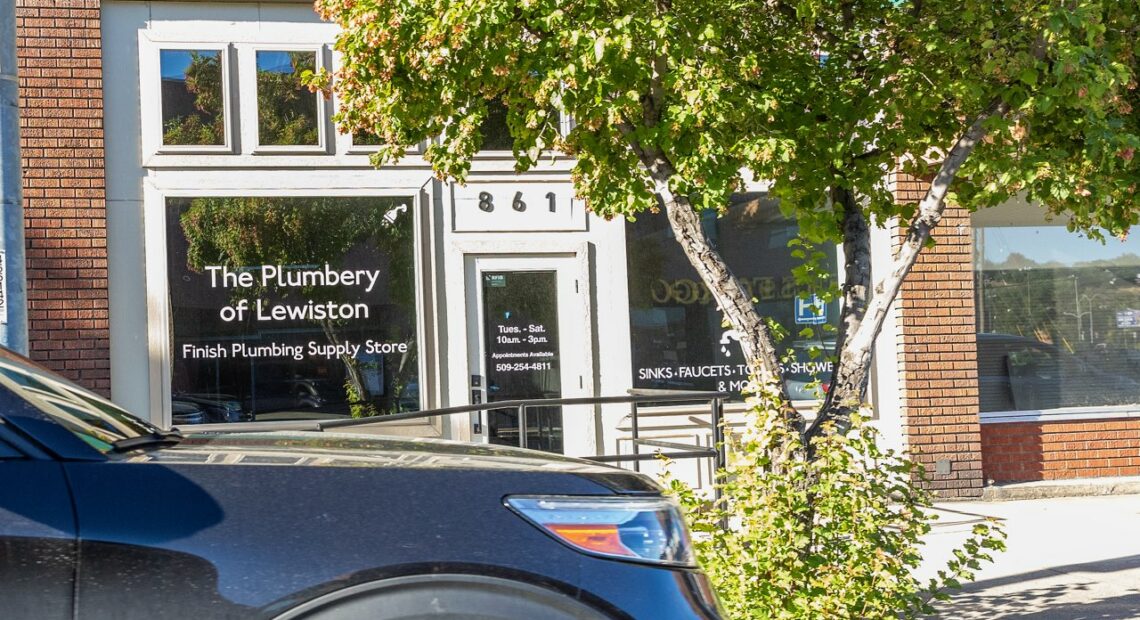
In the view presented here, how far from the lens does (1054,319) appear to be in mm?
11312

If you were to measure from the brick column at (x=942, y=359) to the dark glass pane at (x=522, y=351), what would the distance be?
3103mm

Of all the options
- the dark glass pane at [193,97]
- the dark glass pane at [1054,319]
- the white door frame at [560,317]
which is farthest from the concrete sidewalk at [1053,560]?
the dark glass pane at [193,97]

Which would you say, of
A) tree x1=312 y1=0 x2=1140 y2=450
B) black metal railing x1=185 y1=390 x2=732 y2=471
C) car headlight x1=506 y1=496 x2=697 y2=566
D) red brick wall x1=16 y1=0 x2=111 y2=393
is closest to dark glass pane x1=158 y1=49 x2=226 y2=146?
red brick wall x1=16 y1=0 x2=111 y2=393

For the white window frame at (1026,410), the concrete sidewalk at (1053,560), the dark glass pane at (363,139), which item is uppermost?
the dark glass pane at (363,139)

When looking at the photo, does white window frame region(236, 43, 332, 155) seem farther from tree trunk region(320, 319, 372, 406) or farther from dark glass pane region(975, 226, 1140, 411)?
dark glass pane region(975, 226, 1140, 411)

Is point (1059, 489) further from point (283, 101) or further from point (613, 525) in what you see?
point (613, 525)

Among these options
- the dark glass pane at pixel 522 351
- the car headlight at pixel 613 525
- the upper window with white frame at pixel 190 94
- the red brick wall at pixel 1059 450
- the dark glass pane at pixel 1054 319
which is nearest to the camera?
the car headlight at pixel 613 525

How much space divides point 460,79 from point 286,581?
3.70 metres

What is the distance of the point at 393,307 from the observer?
9.76 metres

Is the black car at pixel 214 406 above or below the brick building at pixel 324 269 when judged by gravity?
below

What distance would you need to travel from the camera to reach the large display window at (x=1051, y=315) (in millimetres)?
11117

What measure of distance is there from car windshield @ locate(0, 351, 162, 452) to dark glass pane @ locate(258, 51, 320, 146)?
6841 mm

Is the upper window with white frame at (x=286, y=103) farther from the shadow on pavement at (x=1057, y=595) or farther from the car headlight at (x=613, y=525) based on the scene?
the car headlight at (x=613, y=525)

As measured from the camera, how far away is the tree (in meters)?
5.24
